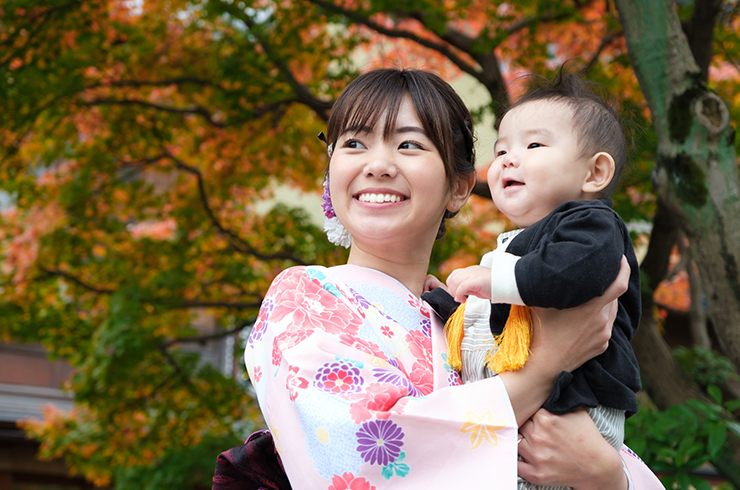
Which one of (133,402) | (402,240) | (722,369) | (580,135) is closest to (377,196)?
(402,240)

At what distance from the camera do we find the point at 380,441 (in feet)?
4.28

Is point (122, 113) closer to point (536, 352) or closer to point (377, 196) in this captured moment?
point (377, 196)

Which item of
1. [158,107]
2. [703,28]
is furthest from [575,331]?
[158,107]

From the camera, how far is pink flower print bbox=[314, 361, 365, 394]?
4.43 feet

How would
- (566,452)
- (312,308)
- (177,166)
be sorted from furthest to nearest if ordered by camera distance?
1. (177,166)
2. (312,308)
3. (566,452)

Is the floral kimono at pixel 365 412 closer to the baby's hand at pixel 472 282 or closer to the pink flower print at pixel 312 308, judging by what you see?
the pink flower print at pixel 312 308

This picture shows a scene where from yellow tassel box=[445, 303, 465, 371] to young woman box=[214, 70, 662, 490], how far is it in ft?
0.08

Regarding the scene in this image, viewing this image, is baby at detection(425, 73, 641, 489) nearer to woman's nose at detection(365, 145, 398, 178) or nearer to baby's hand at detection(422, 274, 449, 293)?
baby's hand at detection(422, 274, 449, 293)

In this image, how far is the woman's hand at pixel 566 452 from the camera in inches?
55.1

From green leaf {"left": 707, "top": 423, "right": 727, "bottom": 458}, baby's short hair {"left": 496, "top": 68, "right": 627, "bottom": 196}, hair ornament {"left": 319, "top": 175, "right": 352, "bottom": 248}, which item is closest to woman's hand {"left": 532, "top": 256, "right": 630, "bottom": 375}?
baby's short hair {"left": 496, "top": 68, "right": 627, "bottom": 196}

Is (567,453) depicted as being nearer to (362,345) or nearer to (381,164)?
(362,345)

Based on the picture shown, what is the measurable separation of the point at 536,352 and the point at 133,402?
18.5 ft

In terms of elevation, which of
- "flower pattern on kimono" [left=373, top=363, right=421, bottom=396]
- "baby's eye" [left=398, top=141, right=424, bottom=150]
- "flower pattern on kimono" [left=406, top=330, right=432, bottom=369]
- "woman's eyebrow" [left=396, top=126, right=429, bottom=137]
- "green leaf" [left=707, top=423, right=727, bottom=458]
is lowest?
"green leaf" [left=707, top=423, right=727, bottom=458]

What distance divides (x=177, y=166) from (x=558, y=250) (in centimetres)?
616
